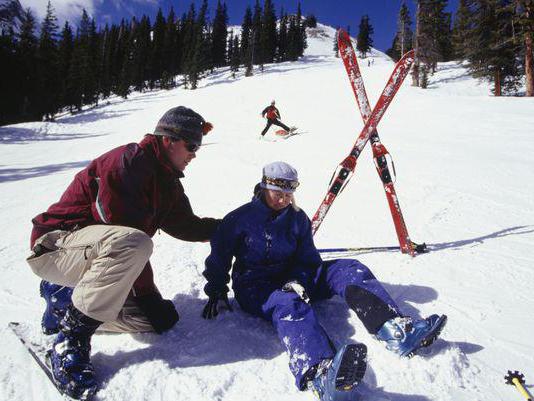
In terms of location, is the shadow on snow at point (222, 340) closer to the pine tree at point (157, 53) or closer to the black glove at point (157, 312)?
the black glove at point (157, 312)

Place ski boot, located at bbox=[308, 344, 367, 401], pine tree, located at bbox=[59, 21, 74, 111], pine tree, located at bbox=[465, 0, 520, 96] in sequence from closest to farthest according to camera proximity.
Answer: ski boot, located at bbox=[308, 344, 367, 401], pine tree, located at bbox=[465, 0, 520, 96], pine tree, located at bbox=[59, 21, 74, 111]

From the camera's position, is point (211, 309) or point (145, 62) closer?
point (211, 309)

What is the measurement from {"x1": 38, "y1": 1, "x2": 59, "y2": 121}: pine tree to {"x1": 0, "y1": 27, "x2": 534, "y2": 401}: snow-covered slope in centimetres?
2940

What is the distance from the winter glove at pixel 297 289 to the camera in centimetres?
233

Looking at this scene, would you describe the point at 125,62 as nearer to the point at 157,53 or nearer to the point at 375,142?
the point at 157,53

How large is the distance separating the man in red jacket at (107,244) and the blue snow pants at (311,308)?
2.22 ft

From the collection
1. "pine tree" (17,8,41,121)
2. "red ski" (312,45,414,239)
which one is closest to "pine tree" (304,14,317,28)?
"pine tree" (17,8,41,121)

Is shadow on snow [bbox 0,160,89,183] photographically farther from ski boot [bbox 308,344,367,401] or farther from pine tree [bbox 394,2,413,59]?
pine tree [bbox 394,2,413,59]

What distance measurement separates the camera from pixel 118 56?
5819 centimetres

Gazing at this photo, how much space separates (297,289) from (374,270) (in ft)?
4.43

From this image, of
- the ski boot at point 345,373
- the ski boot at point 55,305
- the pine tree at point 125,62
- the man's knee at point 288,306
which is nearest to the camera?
the ski boot at point 345,373

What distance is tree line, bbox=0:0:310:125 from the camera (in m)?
33.8

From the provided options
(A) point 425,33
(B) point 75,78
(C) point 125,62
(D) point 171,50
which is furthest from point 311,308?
(D) point 171,50

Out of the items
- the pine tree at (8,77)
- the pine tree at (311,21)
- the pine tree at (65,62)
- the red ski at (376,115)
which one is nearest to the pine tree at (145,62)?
the pine tree at (65,62)
